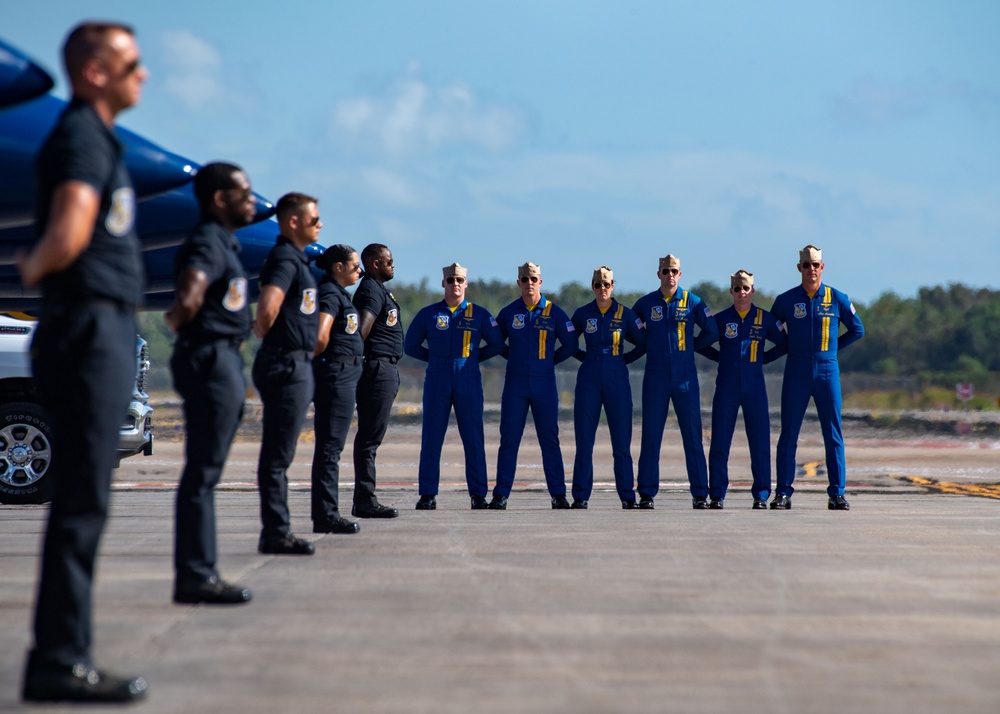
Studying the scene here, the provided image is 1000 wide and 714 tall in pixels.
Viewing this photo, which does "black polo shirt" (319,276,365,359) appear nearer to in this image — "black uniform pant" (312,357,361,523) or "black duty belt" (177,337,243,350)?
"black uniform pant" (312,357,361,523)

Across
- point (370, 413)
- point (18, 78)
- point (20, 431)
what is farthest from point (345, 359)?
point (20, 431)

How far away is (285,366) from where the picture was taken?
6.47 metres

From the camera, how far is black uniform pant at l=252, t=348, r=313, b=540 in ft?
21.3

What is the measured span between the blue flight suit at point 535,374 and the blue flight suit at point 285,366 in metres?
4.35

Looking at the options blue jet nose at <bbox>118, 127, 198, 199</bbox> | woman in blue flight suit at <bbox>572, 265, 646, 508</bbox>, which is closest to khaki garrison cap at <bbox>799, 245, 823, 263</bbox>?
woman in blue flight suit at <bbox>572, 265, 646, 508</bbox>

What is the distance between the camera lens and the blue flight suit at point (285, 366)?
6469 millimetres

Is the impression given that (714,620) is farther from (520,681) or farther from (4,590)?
(4,590)

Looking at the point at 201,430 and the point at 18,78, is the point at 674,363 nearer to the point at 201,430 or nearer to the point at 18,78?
the point at 18,78

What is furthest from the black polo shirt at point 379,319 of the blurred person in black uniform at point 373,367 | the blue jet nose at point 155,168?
the blue jet nose at point 155,168

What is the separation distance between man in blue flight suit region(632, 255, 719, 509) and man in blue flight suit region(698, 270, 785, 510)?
6.0 inches

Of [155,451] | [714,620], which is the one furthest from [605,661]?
[155,451]

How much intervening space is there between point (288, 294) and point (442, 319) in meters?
4.16

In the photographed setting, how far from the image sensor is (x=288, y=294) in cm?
652

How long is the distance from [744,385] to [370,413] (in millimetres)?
3769
